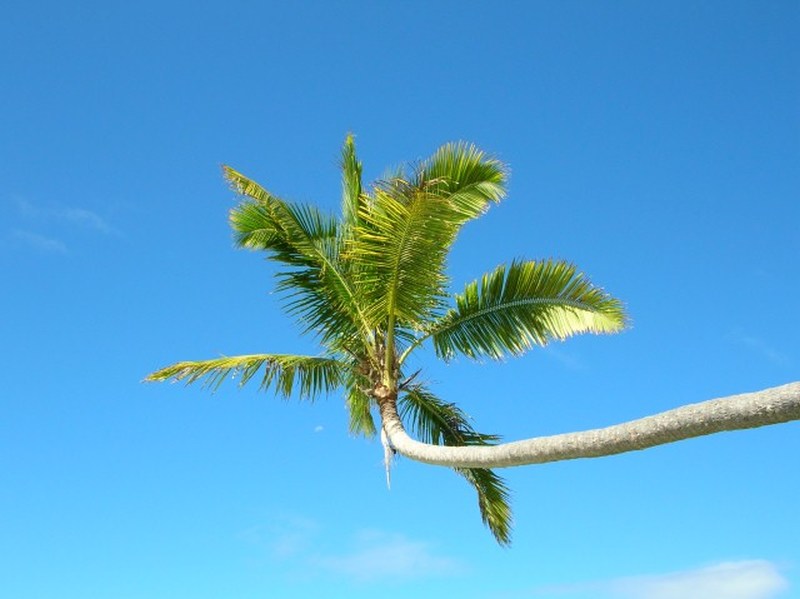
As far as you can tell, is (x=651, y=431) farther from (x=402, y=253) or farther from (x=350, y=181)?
(x=350, y=181)

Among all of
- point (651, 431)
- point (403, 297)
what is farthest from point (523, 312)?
point (651, 431)

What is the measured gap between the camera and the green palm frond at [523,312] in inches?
473

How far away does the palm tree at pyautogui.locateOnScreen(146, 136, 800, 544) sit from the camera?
433 inches

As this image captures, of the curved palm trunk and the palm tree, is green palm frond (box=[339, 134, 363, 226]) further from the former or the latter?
the curved palm trunk

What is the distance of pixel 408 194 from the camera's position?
1064 cm

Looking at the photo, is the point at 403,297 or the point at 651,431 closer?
the point at 651,431

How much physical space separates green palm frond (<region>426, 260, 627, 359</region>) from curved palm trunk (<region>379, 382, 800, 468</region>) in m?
2.69

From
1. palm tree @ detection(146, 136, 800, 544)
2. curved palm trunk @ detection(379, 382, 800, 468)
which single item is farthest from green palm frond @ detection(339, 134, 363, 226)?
curved palm trunk @ detection(379, 382, 800, 468)

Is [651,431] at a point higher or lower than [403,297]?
lower

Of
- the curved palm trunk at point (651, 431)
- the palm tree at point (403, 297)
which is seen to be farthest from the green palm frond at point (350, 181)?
the curved palm trunk at point (651, 431)

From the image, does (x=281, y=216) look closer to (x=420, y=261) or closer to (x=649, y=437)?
(x=420, y=261)

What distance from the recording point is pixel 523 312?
1234 cm

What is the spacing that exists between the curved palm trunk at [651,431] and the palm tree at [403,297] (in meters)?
0.93

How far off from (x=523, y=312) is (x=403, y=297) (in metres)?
1.77
